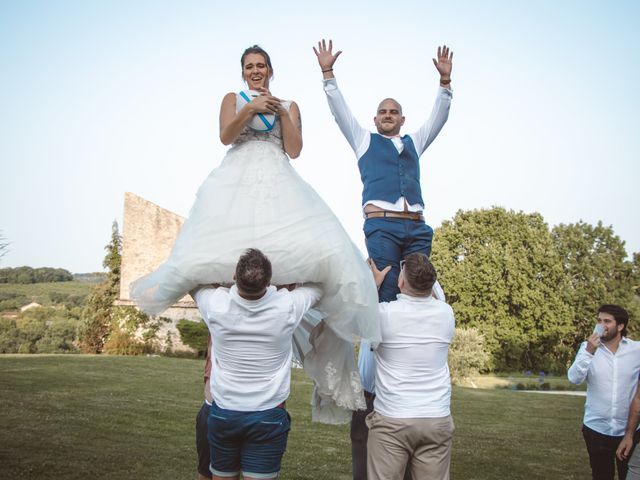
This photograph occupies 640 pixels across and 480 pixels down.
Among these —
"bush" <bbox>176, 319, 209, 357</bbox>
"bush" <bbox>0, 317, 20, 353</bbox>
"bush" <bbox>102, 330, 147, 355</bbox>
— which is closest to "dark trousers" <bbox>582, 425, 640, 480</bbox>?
"bush" <bbox>176, 319, 209, 357</bbox>

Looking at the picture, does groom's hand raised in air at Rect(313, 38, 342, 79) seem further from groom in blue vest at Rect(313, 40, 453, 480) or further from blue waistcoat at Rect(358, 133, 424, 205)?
blue waistcoat at Rect(358, 133, 424, 205)

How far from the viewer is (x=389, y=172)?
431cm

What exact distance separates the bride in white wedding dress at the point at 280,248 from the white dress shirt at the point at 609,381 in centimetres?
237

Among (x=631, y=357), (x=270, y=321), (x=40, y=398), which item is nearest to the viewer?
(x=270, y=321)

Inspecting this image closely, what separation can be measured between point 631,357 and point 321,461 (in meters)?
4.97

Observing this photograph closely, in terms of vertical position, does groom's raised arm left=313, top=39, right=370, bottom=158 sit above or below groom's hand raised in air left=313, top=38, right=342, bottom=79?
below

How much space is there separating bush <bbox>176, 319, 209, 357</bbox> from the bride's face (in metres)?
21.2

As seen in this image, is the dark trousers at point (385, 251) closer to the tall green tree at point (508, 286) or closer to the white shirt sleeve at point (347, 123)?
the white shirt sleeve at point (347, 123)

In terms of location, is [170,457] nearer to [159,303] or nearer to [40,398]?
[40,398]

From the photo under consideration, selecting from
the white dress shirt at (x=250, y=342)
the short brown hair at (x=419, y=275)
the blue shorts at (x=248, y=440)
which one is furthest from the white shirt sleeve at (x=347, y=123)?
the blue shorts at (x=248, y=440)

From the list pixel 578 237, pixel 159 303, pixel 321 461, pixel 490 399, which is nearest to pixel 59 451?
pixel 321 461

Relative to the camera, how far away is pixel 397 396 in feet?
11.1

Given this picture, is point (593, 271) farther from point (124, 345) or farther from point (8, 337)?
point (8, 337)

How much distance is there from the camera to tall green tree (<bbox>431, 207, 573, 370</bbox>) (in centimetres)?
3484
